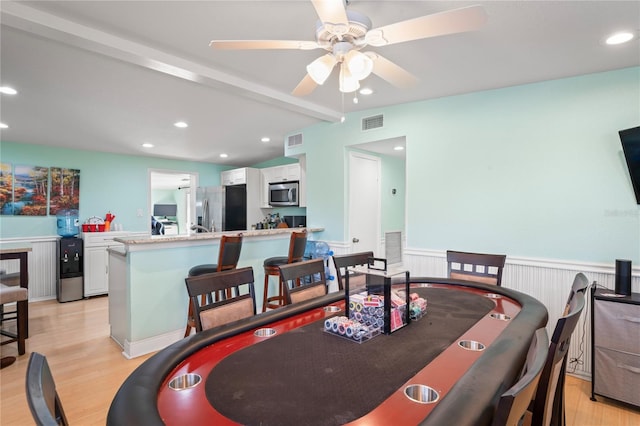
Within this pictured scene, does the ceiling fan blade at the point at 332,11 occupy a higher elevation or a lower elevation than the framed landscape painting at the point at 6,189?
higher

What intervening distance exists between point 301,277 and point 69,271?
15.3ft

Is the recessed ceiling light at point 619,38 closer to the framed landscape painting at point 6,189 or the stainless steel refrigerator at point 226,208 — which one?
the stainless steel refrigerator at point 226,208

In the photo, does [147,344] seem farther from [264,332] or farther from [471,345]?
[471,345]

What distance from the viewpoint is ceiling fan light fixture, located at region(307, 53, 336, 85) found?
5.94ft

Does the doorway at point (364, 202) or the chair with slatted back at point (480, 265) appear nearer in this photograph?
the chair with slatted back at point (480, 265)

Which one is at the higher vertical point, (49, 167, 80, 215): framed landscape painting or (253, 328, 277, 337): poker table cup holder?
(49, 167, 80, 215): framed landscape painting

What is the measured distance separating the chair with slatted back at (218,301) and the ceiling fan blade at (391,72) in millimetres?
1465

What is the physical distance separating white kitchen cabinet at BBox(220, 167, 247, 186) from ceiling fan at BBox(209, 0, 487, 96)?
4.47 m

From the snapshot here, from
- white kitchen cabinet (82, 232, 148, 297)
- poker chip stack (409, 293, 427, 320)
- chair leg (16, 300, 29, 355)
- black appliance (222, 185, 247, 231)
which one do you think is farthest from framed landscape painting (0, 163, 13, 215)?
poker chip stack (409, 293, 427, 320)

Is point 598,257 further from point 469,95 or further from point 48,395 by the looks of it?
point 48,395

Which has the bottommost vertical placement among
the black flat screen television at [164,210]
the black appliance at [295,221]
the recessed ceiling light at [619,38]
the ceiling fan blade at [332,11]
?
the black appliance at [295,221]

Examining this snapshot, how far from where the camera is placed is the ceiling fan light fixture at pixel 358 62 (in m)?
1.75

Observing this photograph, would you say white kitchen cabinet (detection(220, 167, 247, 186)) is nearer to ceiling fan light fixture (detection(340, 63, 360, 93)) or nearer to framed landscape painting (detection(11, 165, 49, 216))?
framed landscape painting (detection(11, 165, 49, 216))

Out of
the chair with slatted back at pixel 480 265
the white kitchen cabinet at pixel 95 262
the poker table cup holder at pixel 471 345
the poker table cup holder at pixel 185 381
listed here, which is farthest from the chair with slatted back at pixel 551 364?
the white kitchen cabinet at pixel 95 262
